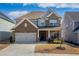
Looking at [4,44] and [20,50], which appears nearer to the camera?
[20,50]

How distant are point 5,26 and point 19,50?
125cm

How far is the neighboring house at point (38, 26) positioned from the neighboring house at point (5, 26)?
0.32 meters

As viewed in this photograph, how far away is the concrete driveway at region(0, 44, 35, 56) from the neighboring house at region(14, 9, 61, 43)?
0.36 metres

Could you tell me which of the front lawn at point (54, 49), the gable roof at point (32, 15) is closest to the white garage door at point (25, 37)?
the front lawn at point (54, 49)

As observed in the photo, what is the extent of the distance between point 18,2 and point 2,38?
1.84 metres

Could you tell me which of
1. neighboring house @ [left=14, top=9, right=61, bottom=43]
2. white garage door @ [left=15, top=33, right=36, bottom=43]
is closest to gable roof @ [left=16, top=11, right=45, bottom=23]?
neighboring house @ [left=14, top=9, right=61, bottom=43]

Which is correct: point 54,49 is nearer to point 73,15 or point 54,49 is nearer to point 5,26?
point 73,15

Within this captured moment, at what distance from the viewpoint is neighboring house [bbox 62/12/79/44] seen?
17922mm

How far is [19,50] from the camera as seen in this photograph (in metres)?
17.8

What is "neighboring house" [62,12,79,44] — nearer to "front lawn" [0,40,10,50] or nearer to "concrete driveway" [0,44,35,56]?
"concrete driveway" [0,44,35,56]

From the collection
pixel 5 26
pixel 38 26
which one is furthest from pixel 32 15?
pixel 5 26

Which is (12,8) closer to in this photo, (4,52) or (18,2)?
(18,2)

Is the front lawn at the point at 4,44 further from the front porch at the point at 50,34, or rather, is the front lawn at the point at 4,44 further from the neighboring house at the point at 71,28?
the neighboring house at the point at 71,28

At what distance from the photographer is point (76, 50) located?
58.2 feet
